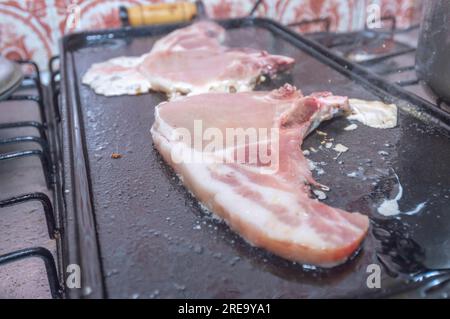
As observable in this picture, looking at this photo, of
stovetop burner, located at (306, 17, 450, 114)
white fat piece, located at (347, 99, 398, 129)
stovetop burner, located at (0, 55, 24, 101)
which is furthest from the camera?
stovetop burner, located at (306, 17, 450, 114)

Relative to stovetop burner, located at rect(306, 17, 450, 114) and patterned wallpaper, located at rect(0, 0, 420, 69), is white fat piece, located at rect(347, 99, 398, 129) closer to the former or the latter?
stovetop burner, located at rect(306, 17, 450, 114)

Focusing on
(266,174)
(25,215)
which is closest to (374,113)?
(266,174)

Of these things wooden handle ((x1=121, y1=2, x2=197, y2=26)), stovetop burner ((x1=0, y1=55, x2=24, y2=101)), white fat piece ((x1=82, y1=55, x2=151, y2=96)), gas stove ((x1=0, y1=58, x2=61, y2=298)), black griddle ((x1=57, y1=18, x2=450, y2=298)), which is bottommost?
gas stove ((x1=0, y1=58, x2=61, y2=298))

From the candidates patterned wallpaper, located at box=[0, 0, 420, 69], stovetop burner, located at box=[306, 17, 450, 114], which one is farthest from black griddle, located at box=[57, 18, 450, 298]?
patterned wallpaper, located at box=[0, 0, 420, 69]

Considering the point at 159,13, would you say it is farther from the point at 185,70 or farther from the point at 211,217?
the point at 211,217

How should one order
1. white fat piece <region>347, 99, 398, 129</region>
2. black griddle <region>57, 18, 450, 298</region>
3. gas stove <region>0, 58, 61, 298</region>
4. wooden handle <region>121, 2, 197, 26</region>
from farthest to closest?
wooden handle <region>121, 2, 197, 26</region> → white fat piece <region>347, 99, 398, 129</region> → gas stove <region>0, 58, 61, 298</region> → black griddle <region>57, 18, 450, 298</region>
